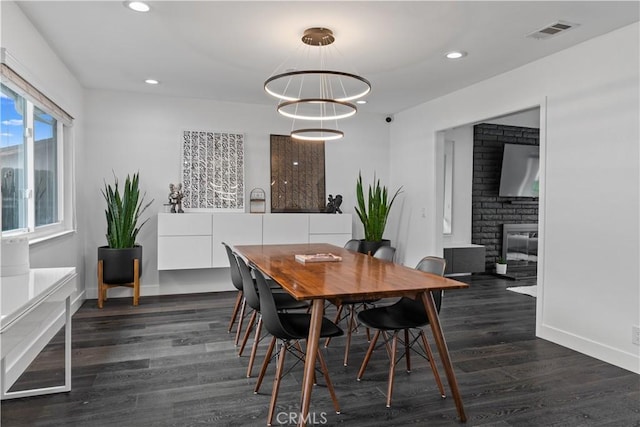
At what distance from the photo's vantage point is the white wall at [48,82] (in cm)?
286

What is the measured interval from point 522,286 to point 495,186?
1.83m

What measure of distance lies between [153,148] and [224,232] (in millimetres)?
1396

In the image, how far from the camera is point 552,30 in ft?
10.6

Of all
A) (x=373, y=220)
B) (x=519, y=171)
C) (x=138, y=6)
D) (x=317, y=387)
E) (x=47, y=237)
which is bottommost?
(x=317, y=387)

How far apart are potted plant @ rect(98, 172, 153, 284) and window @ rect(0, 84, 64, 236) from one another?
19.9 inches

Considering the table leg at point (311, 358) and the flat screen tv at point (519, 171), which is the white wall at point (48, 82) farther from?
the flat screen tv at point (519, 171)

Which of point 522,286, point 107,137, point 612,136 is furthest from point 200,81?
point 522,286

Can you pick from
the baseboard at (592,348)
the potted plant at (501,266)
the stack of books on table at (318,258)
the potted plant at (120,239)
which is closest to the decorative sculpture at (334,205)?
the potted plant at (120,239)

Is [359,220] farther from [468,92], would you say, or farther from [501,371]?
[501,371]

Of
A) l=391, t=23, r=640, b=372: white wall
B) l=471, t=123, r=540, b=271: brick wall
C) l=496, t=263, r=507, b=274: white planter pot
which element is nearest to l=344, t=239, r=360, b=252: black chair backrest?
l=391, t=23, r=640, b=372: white wall

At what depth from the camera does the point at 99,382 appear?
2729 millimetres

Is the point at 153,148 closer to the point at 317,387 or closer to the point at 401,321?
the point at 317,387

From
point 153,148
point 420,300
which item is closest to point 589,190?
point 420,300

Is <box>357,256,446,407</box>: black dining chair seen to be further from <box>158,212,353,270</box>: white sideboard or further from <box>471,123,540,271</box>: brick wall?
<box>471,123,540,271</box>: brick wall
